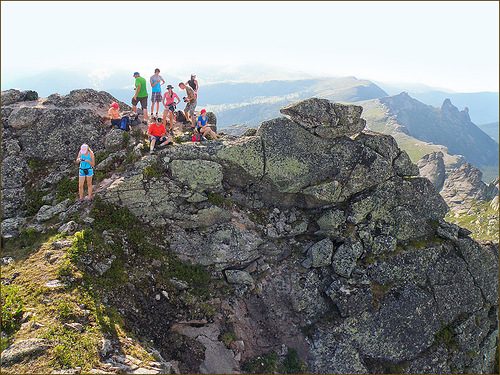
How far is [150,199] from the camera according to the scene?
2928cm

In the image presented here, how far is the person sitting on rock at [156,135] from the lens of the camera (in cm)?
3112

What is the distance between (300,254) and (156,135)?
16482mm

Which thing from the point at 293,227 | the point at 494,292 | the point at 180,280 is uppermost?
the point at 293,227

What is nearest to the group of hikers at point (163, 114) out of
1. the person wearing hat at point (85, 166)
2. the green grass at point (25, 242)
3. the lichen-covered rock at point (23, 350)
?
the person wearing hat at point (85, 166)

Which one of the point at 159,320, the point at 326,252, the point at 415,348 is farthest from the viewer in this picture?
the point at 326,252

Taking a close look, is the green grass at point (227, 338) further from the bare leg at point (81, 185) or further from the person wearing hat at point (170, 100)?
the person wearing hat at point (170, 100)

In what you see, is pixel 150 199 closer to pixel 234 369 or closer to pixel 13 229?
pixel 13 229

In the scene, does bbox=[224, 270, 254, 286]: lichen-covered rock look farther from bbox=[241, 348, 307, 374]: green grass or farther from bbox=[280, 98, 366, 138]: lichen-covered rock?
bbox=[280, 98, 366, 138]: lichen-covered rock

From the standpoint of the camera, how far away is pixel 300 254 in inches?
1254

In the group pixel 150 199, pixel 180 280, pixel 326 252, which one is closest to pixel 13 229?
pixel 150 199

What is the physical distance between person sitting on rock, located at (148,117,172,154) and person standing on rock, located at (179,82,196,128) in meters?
6.35

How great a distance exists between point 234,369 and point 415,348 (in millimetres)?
15098

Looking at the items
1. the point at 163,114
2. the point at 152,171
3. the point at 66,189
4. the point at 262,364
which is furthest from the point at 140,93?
the point at 262,364

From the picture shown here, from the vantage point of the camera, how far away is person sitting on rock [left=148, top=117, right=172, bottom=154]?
3112 centimetres
